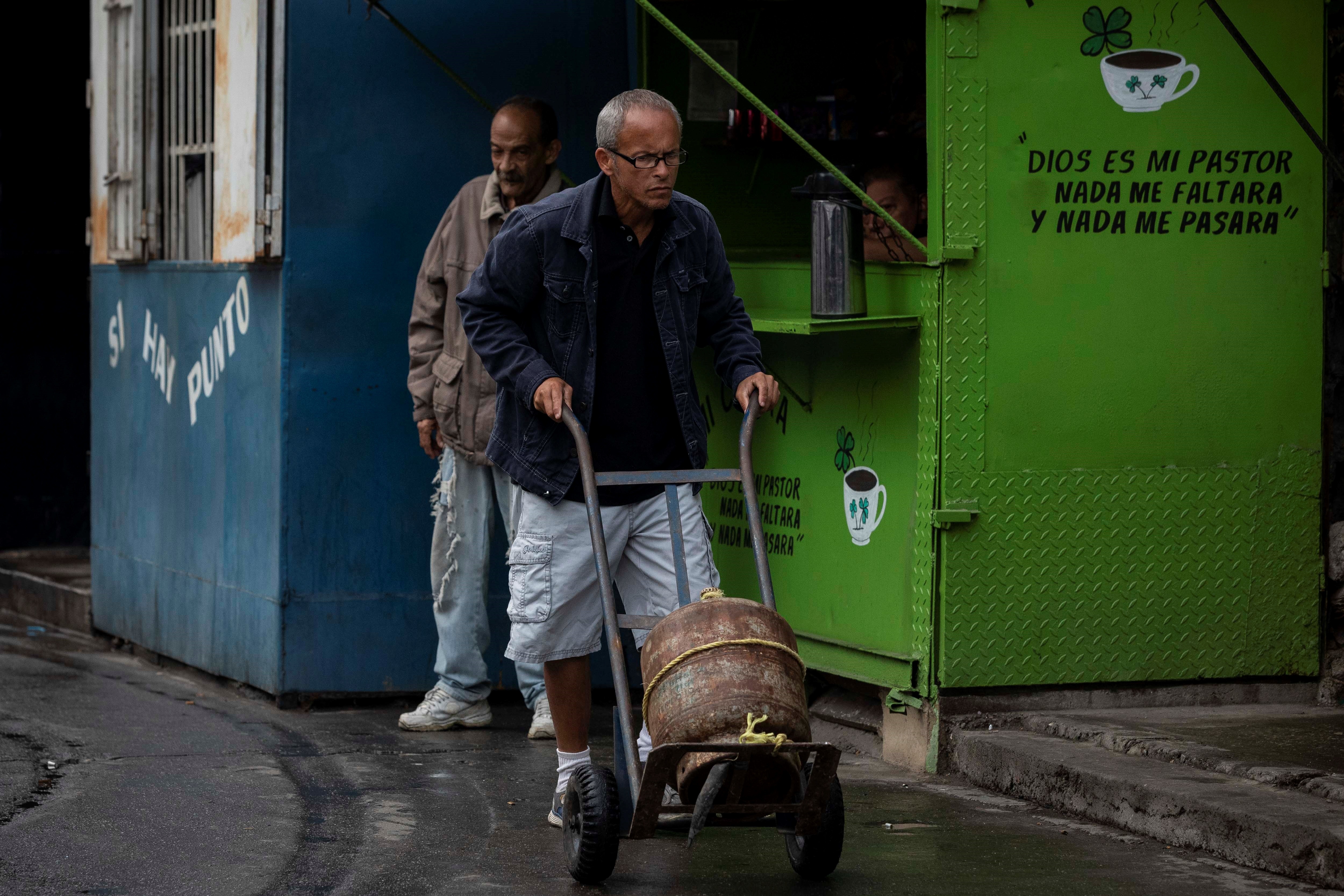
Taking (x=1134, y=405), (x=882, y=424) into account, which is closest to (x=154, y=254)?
(x=882, y=424)

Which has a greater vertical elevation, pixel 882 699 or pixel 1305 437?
pixel 1305 437

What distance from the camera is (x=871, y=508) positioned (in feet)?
20.4

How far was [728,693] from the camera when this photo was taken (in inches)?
166

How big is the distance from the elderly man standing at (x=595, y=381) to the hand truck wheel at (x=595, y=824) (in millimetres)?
428

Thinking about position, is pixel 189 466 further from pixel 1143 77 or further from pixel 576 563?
pixel 1143 77

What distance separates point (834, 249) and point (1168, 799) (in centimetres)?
201

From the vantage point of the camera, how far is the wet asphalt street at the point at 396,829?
4.59m

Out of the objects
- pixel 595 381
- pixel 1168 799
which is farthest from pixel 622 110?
pixel 1168 799

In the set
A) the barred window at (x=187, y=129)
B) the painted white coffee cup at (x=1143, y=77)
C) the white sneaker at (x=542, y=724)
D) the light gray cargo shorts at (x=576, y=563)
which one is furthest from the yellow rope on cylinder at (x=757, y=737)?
the barred window at (x=187, y=129)

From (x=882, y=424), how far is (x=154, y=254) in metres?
3.63

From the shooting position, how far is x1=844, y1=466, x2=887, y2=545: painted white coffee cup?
6.19 m

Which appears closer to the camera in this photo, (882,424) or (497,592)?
(882,424)

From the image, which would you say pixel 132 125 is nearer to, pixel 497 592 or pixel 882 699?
pixel 497 592

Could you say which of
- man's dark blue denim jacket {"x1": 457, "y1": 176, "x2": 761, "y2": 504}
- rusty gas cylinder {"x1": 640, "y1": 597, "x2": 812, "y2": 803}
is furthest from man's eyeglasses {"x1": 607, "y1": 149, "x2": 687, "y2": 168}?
rusty gas cylinder {"x1": 640, "y1": 597, "x2": 812, "y2": 803}
